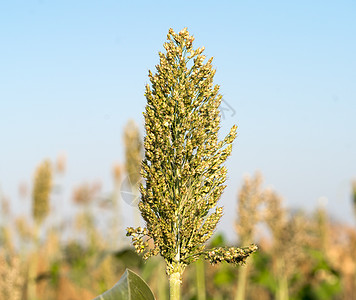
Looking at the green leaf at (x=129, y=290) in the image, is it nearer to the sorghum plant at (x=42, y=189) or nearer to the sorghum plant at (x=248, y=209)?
the sorghum plant at (x=248, y=209)

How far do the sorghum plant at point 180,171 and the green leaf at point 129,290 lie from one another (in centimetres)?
49

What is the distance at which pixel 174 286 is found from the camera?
9.75 ft

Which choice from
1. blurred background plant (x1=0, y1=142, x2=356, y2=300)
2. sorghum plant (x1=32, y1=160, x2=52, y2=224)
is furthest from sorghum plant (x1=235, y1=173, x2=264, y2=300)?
sorghum plant (x1=32, y1=160, x2=52, y2=224)

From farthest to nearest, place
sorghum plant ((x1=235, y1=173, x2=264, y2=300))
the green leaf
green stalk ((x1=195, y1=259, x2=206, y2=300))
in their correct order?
green stalk ((x1=195, y1=259, x2=206, y2=300))
sorghum plant ((x1=235, y1=173, x2=264, y2=300))
the green leaf

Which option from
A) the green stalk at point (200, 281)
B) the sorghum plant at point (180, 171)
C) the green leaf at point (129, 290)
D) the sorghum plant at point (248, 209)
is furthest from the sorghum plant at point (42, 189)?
the green leaf at point (129, 290)

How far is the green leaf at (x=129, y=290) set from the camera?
96.1 inches

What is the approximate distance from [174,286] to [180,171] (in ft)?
2.39

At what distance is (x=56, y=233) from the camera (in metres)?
20.2

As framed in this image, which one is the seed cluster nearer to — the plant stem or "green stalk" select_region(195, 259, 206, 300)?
the plant stem

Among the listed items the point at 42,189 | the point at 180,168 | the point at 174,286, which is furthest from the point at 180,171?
the point at 42,189

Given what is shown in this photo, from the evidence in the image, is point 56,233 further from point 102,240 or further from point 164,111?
point 164,111

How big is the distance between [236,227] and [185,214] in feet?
14.8

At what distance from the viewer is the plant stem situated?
2922 millimetres

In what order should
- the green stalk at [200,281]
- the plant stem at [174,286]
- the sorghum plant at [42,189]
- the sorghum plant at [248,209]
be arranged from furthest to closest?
the sorghum plant at [42,189] → the green stalk at [200,281] → the sorghum plant at [248,209] → the plant stem at [174,286]
